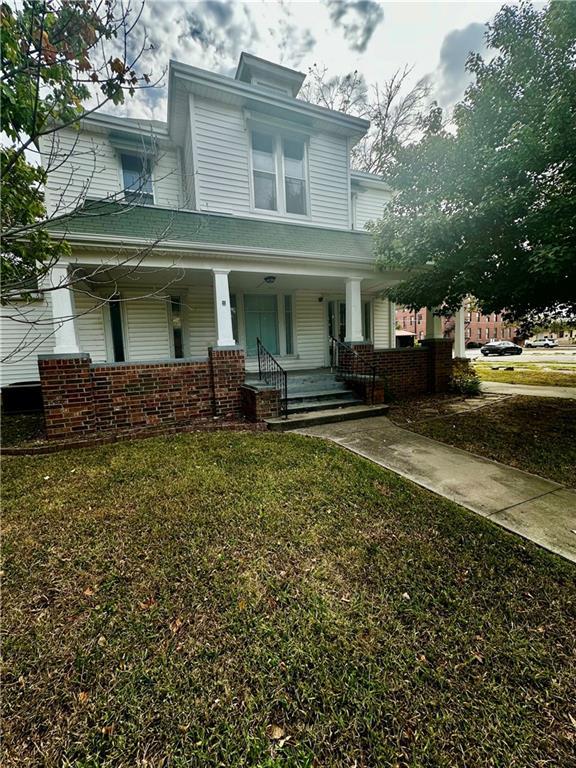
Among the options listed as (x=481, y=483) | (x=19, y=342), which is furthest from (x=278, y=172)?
(x=19, y=342)

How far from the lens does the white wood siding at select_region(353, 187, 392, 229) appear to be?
1124 centimetres

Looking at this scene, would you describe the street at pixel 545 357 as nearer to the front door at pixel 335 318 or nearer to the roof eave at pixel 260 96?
the front door at pixel 335 318

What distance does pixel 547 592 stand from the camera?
222 centimetres

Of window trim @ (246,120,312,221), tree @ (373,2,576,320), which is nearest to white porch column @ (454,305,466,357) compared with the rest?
tree @ (373,2,576,320)

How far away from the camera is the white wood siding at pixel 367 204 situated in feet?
36.9

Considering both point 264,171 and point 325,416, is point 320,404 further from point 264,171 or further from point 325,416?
point 264,171

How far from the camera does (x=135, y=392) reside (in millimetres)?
6109

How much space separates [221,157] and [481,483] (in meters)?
8.96

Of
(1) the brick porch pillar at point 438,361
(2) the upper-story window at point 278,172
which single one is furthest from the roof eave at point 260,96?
(1) the brick porch pillar at point 438,361

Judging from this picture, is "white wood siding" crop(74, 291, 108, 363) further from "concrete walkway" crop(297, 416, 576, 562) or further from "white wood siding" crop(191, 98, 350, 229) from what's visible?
"concrete walkway" crop(297, 416, 576, 562)

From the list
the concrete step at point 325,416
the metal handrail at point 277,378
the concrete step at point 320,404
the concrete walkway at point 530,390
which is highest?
the metal handrail at point 277,378

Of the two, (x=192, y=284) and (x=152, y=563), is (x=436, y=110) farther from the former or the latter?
(x=152, y=563)

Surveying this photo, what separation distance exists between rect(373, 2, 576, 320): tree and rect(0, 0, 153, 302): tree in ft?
16.3

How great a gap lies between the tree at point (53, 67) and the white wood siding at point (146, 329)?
17.3ft
